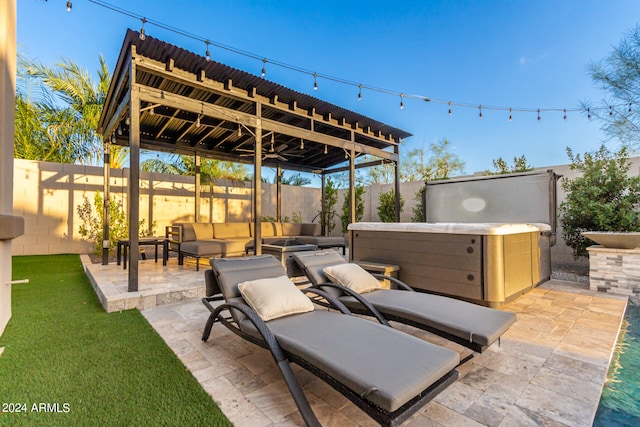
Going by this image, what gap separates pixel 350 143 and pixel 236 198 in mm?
4733

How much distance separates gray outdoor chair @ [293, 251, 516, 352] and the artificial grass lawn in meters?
1.47

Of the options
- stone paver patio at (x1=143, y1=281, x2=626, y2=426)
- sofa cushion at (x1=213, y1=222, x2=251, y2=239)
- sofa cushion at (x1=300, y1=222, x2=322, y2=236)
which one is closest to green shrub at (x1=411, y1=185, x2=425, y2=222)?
sofa cushion at (x1=300, y1=222, x2=322, y2=236)

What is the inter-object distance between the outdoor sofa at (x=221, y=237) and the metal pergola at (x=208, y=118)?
86cm

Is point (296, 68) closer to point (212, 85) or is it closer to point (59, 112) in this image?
point (212, 85)

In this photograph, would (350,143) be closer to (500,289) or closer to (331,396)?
(500,289)

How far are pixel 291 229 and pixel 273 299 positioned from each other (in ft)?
19.5

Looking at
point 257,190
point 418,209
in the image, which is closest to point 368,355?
point 257,190

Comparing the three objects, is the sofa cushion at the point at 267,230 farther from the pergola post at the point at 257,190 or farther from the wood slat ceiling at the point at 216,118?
the pergola post at the point at 257,190

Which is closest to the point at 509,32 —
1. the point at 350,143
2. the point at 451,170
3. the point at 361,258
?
the point at 350,143

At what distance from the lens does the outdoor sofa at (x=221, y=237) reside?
5.50 meters

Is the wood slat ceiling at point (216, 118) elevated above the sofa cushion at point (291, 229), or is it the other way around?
the wood slat ceiling at point (216, 118)

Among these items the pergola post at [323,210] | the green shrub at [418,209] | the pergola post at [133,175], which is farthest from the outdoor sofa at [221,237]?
the green shrub at [418,209]

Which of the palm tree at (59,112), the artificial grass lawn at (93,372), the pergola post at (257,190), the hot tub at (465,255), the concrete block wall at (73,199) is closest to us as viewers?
the artificial grass lawn at (93,372)

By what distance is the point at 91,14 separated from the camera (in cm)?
453
